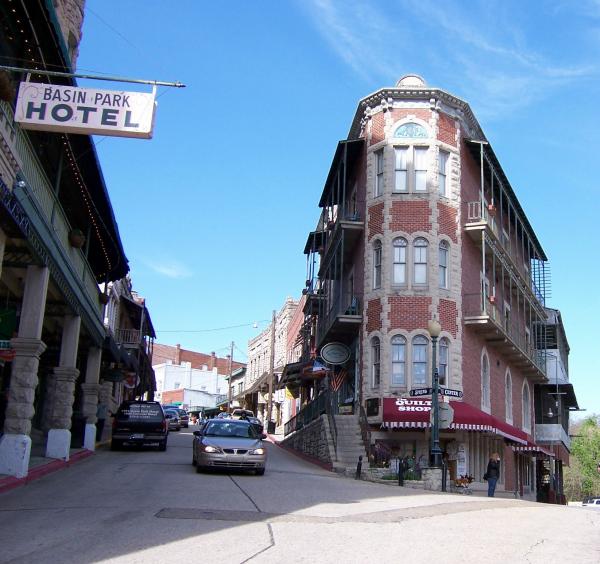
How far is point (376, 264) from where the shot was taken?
29.0 metres

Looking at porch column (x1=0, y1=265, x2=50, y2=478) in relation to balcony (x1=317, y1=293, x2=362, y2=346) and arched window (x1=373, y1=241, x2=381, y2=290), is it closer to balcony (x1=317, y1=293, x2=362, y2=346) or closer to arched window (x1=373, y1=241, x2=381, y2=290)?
balcony (x1=317, y1=293, x2=362, y2=346)

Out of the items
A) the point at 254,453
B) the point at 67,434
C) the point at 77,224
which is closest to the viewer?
the point at 254,453

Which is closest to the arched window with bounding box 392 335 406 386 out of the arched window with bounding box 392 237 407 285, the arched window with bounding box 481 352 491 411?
the arched window with bounding box 392 237 407 285

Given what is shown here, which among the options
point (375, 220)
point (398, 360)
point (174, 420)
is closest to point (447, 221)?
point (375, 220)

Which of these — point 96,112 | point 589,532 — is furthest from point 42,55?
point 589,532

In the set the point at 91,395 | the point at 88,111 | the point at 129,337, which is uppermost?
the point at 129,337

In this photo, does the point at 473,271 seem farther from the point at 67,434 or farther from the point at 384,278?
the point at 67,434

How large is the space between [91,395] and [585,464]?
72142 mm

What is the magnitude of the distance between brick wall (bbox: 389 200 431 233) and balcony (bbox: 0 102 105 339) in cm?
1172

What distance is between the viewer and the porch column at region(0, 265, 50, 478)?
578 inches

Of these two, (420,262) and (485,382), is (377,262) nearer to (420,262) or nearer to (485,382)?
(420,262)

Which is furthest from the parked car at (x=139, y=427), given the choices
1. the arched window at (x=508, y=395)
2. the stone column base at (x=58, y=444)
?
the arched window at (x=508, y=395)

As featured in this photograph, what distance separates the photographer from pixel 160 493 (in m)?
13.6

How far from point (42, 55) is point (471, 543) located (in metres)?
10.8
